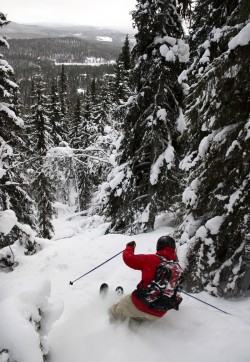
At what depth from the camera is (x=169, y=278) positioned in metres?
5.23

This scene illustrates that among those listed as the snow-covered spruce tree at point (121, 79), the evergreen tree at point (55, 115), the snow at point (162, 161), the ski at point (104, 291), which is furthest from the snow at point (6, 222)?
the evergreen tree at point (55, 115)

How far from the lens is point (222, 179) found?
19.6 feet

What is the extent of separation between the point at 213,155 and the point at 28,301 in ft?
13.7

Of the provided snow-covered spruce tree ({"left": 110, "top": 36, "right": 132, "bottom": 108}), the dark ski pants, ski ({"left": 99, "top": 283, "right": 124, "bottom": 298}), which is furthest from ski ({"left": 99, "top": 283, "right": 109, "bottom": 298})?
snow-covered spruce tree ({"left": 110, "top": 36, "right": 132, "bottom": 108})

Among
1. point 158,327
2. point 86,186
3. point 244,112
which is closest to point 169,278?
point 158,327

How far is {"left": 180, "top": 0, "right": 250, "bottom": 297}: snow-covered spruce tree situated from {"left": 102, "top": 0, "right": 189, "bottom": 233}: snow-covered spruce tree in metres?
4.79

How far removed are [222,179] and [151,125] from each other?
5.79 meters

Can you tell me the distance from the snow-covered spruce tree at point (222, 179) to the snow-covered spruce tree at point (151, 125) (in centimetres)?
479

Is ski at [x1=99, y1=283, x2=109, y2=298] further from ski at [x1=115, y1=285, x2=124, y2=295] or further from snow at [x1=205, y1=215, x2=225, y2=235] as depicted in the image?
snow at [x1=205, y1=215, x2=225, y2=235]

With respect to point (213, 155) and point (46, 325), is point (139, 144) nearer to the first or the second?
point (213, 155)

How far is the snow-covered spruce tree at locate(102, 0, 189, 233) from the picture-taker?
429 inches

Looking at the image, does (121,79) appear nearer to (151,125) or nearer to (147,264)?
(151,125)

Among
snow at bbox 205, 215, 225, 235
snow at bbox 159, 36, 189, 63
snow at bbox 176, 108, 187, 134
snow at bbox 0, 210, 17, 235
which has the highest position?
snow at bbox 159, 36, 189, 63

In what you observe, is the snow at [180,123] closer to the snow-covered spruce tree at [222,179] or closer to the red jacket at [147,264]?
the snow-covered spruce tree at [222,179]
